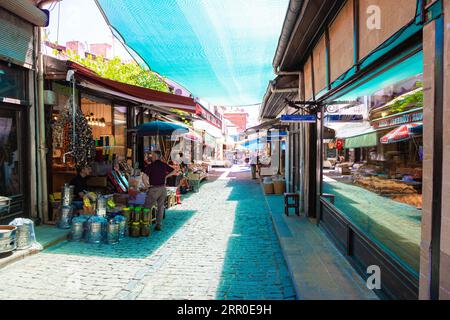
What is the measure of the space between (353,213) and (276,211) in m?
3.61

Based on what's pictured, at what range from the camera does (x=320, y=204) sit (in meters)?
6.73

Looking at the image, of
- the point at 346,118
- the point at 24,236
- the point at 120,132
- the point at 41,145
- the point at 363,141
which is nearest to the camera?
the point at 24,236

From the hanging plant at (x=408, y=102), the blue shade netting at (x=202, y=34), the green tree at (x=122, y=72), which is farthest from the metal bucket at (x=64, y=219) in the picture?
the green tree at (x=122, y=72)

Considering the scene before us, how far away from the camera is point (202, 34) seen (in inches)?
237

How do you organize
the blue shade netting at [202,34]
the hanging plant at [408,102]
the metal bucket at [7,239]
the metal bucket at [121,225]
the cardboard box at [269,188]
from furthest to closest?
the cardboard box at [269,188]
the metal bucket at [121,225]
the blue shade netting at [202,34]
the metal bucket at [7,239]
the hanging plant at [408,102]

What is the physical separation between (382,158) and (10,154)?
6.63m

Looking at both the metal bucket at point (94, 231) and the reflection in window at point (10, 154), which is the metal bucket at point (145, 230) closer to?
the metal bucket at point (94, 231)

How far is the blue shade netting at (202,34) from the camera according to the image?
500cm

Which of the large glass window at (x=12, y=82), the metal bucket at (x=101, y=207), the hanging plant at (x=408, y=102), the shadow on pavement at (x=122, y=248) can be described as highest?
the large glass window at (x=12, y=82)

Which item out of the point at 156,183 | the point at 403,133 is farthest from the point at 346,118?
the point at 156,183

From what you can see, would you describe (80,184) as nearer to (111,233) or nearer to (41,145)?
(41,145)

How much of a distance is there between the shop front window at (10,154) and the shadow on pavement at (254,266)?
4.37m
